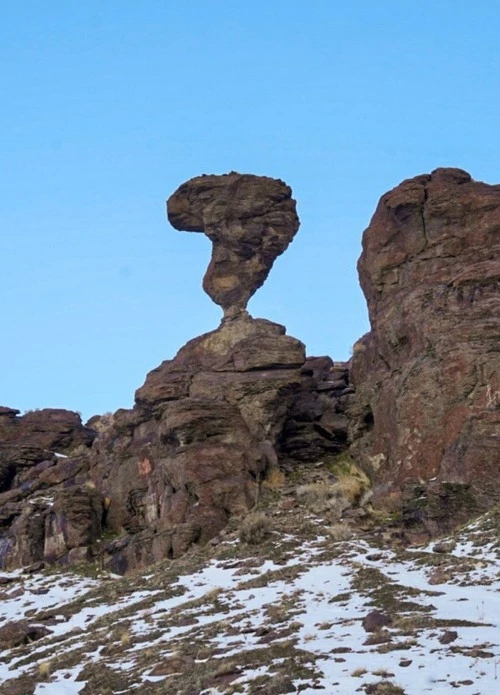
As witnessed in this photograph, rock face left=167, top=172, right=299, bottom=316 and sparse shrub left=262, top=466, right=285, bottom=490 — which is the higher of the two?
rock face left=167, top=172, right=299, bottom=316

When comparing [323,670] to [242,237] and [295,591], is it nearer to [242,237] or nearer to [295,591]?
[295,591]

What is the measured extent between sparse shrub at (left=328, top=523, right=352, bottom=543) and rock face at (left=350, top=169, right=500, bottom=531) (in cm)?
221

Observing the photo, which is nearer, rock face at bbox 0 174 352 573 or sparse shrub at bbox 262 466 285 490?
rock face at bbox 0 174 352 573

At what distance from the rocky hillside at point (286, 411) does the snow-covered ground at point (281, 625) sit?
3728 millimetres

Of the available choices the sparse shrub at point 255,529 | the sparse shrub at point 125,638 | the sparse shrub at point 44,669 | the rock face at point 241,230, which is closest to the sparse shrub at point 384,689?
the sparse shrub at point 125,638

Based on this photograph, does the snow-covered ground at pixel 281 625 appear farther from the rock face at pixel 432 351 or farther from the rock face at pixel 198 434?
the rock face at pixel 198 434

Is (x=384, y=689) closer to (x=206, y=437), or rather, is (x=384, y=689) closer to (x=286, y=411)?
(x=206, y=437)

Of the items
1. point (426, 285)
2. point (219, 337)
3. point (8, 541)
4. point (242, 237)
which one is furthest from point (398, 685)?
point (242, 237)

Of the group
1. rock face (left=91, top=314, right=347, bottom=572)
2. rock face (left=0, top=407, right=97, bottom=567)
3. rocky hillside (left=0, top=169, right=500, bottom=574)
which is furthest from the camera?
rock face (left=0, top=407, right=97, bottom=567)

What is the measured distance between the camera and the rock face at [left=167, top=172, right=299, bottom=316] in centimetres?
4969

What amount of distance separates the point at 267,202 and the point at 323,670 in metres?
36.3

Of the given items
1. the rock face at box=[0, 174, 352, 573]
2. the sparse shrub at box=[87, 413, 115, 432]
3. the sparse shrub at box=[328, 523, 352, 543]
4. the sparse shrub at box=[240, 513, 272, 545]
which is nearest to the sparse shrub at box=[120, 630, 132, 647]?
the sparse shrub at box=[240, 513, 272, 545]

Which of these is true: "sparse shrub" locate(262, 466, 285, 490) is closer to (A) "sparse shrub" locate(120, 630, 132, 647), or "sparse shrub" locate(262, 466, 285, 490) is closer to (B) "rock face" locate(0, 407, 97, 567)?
(B) "rock face" locate(0, 407, 97, 567)

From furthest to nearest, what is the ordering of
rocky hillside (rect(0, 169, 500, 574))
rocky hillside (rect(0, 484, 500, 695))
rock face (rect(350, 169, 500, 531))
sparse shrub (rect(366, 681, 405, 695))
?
rocky hillside (rect(0, 169, 500, 574)), rock face (rect(350, 169, 500, 531)), rocky hillside (rect(0, 484, 500, 695)), sparse shrub (rect(366, 681, 405, 695))
